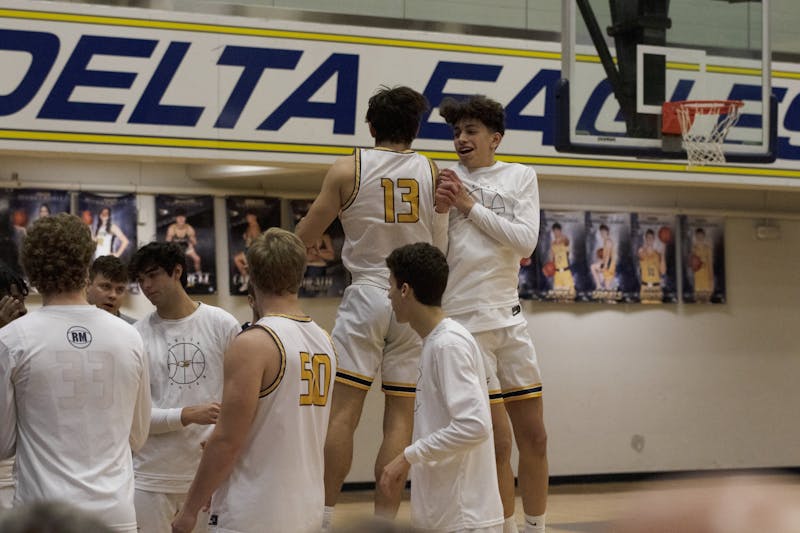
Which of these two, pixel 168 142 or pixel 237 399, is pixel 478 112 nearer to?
pixel 237 399

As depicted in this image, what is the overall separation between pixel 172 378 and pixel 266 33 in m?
3.74

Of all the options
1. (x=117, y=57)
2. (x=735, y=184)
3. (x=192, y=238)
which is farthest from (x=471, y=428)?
(x=192, y=238)

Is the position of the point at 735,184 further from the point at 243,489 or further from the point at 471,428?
the point at 243,489

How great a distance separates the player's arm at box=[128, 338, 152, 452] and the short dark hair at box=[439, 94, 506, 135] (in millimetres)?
2151

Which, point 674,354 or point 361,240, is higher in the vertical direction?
point 361,240

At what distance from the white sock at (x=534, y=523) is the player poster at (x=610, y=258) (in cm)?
631

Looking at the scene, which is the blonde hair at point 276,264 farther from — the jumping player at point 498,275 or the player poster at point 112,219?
the player poster at point 112,219

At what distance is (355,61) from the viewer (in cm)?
810

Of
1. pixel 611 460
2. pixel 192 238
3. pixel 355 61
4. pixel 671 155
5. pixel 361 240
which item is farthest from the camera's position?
pixel 611 460

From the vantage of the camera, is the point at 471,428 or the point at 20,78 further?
the point at 20,78

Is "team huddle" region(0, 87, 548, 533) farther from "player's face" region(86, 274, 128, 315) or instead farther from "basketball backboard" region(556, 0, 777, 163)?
"basketball backboard" region(556, 0, 777, 163)

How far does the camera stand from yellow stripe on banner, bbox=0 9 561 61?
7449 mm

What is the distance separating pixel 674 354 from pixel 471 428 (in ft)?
27.4

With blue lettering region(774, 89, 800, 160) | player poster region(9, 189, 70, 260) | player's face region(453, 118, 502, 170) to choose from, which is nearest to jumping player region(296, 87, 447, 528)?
player's face region(453, 118, 502, 170)
